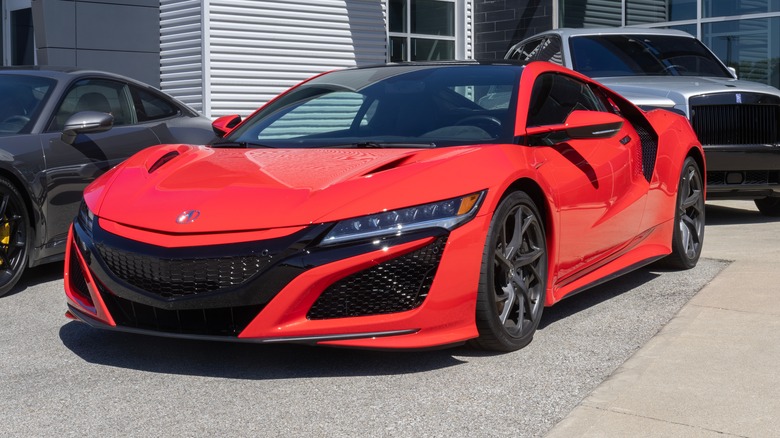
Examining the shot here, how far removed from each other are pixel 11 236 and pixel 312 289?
2.87m

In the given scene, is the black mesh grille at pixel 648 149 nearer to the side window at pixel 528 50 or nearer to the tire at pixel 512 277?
the tire at pixel 512 277

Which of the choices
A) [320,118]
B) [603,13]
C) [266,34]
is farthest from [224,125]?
[603,13]

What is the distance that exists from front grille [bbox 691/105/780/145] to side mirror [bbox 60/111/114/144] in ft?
15.7

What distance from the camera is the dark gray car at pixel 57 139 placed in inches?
244

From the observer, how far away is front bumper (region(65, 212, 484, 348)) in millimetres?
3986

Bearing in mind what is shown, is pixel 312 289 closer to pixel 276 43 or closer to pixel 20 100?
pixel 20 100

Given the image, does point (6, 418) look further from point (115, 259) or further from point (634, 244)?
point (634, 244)

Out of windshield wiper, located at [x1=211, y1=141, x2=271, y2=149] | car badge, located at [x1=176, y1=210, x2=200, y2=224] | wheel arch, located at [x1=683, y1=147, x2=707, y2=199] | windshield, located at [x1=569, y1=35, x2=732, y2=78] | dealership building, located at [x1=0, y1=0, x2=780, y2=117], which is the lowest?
car badge, located at [x1=176, y1=210, x2=200, y2=224]

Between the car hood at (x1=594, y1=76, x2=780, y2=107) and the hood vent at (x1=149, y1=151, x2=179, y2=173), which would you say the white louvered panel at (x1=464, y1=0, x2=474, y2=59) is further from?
the hood vent at (x1=149, y1=151, x2=179, y2=173)

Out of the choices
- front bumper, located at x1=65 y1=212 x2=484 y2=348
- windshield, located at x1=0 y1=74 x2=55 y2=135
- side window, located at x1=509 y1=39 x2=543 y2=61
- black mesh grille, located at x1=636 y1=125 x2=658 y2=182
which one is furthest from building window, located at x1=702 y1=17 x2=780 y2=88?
front bumper, located at x1=65 y1=212 x2=484 y2=348

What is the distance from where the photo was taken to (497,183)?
14.4 ft

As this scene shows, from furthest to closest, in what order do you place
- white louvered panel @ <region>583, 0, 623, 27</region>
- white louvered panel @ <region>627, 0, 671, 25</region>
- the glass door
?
the glass door < white louvered panel @ <region>583, 0, 623, 27</region> < white louvered panel @ <region>627, 0, 671, 25</region>

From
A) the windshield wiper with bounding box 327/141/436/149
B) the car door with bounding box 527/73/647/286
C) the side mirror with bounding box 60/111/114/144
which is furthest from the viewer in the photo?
the side mirror with bounding box 60/111/114/144

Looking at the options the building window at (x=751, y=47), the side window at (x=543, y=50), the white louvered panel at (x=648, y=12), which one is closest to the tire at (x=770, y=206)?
the side window at (x=543, y=50)
